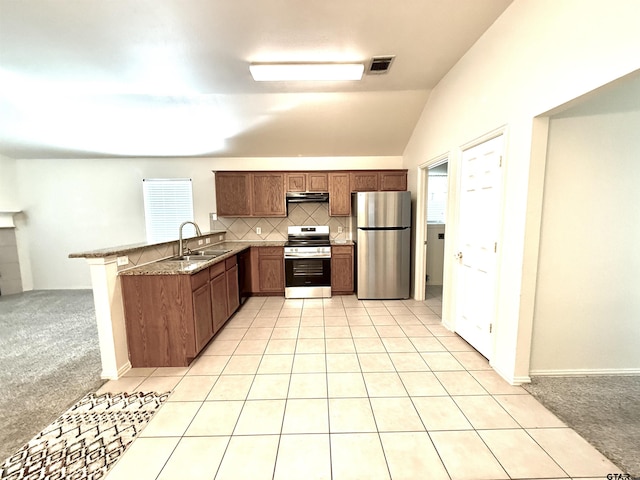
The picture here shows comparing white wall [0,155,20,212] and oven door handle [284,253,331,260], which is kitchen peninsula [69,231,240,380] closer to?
oven door handle [284,253,331,260]

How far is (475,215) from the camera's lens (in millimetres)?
2486

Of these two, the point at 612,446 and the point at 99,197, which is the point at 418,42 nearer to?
the point at 612,446

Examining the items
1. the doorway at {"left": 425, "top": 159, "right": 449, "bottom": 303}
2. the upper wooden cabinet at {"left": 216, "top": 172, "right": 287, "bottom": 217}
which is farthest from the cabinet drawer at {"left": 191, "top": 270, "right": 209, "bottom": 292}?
the doorway at {"left": 425, "top": 159, "right": 449, "bottom": 303}

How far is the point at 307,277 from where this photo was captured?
416 centimetres

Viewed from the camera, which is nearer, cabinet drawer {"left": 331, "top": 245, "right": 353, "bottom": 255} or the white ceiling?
the white ceiling

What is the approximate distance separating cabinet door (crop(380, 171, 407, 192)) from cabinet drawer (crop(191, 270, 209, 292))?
309 cm

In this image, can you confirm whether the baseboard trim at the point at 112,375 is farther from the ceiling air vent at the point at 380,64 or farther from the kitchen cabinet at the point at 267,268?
the ceiling air vent at the point at 380,64

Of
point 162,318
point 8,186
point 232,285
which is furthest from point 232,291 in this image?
point 8,186

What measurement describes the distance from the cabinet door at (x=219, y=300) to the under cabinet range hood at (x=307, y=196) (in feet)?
6.30

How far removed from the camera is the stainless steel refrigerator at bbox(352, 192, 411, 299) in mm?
3855

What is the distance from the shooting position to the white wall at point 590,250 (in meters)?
1.91

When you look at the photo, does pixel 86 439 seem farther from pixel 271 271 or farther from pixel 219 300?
pixel 271 271

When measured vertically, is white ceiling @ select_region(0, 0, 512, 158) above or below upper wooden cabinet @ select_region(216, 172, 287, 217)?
above

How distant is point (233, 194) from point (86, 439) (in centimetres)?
347
